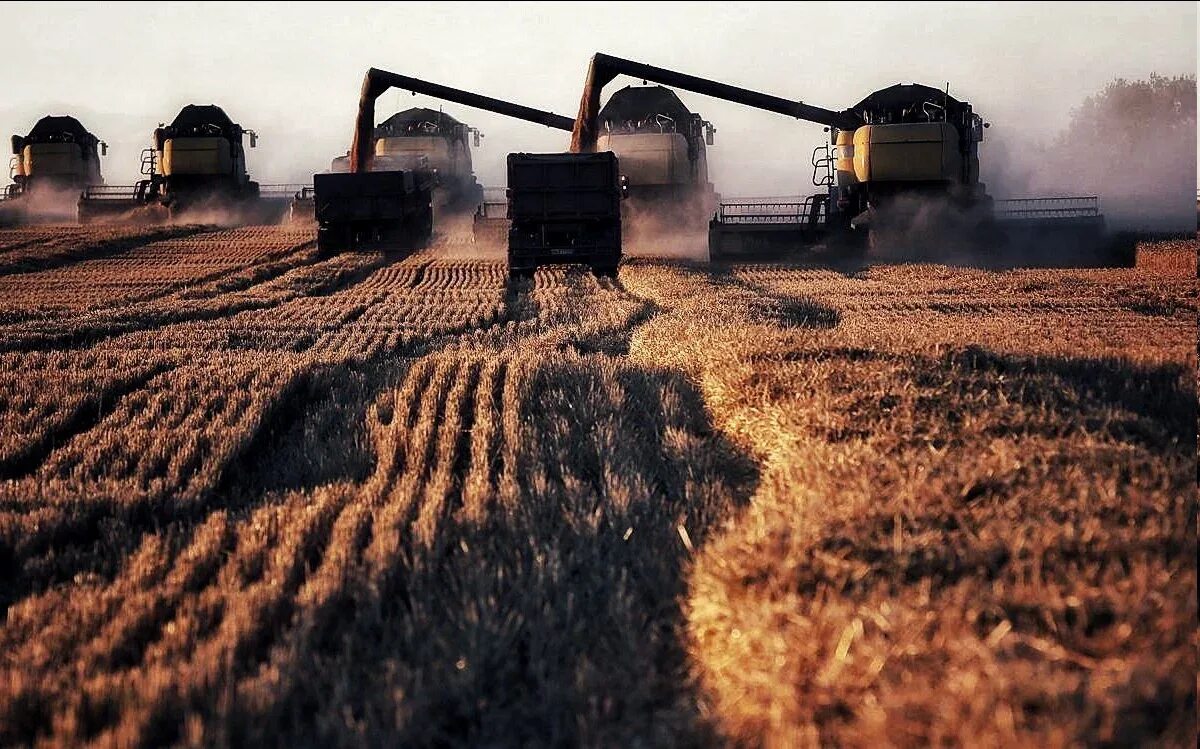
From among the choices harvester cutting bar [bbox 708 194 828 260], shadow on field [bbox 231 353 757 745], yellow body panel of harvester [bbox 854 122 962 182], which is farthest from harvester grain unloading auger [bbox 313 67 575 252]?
shadow on field [bbox 231 353 757 745]

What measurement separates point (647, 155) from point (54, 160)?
3527 centimetres

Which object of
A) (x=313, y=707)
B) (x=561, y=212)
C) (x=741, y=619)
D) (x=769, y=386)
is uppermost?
(x=561, y=212)

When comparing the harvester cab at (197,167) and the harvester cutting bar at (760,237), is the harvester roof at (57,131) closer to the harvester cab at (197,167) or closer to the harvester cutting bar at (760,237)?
the harvester cab at (197,167)

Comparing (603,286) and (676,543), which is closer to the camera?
(676,543)

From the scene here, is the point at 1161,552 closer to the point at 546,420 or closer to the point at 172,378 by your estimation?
the point at 546,420

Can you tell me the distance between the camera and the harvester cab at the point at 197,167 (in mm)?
44906

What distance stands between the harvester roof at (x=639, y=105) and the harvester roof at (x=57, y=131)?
3332cm

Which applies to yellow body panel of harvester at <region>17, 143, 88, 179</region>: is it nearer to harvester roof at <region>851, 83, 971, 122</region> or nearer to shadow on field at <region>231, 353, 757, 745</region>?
harvester roof at <region>851, 83, 971, 122</region>

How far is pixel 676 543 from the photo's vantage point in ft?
17.8

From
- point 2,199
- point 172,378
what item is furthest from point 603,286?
point 2,199

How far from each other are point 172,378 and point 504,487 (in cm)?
508

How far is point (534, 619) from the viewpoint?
457 cm

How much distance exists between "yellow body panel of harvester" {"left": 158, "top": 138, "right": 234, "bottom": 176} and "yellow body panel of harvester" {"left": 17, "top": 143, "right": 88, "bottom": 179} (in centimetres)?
1092

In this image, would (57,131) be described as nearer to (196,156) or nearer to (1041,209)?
(196,156)
